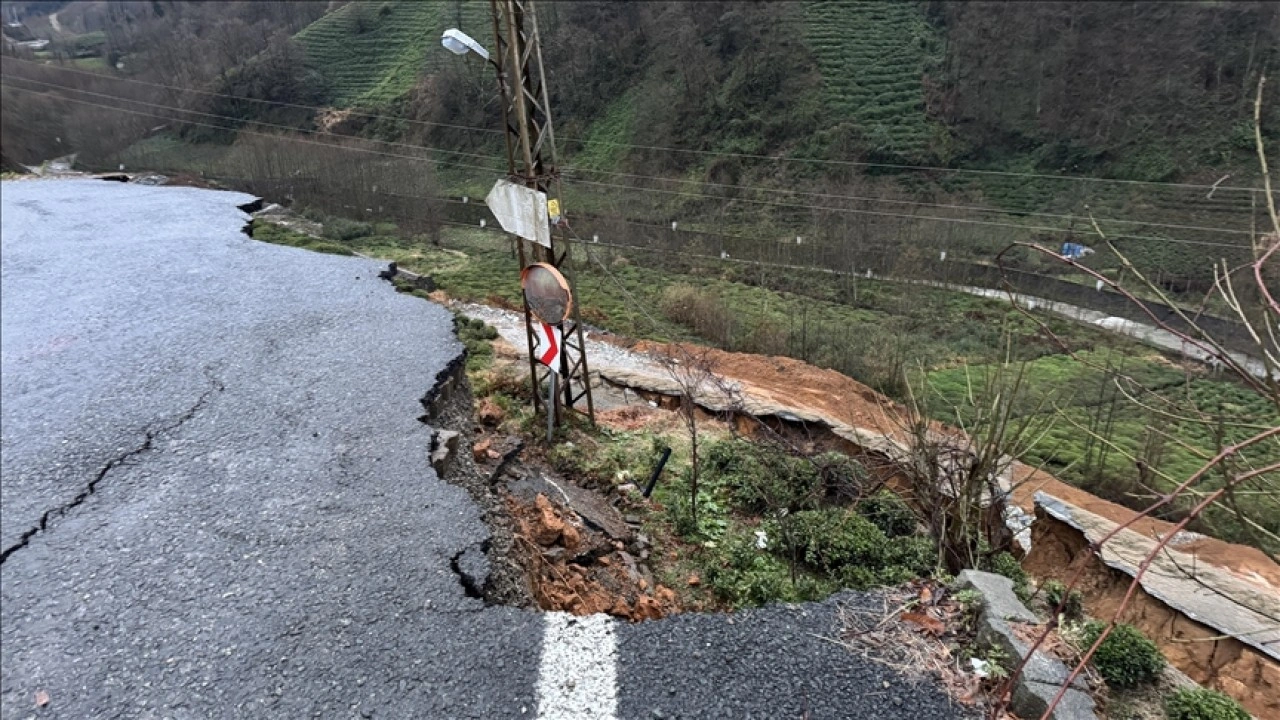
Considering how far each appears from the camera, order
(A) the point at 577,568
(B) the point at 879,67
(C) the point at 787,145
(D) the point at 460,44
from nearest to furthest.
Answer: (A) the point at 577,568
(D) the point at 460,44
(C) the point at 787,145
(B) the point at 879,67

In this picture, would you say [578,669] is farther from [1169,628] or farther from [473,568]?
[1169,628]

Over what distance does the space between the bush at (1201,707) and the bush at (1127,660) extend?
0.15 meters

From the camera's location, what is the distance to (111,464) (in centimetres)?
595

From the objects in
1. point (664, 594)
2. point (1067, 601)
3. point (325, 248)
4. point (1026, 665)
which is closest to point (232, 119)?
point (325, 248)

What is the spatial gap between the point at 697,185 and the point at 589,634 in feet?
105

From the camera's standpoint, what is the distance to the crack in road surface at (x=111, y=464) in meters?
5.10

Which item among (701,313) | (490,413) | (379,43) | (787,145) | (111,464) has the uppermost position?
(379,43)

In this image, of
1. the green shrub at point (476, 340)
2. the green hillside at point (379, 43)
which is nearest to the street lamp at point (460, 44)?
the green shrub at point (476, 340)

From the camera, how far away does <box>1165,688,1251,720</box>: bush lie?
339cm

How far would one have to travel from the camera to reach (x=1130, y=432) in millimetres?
13641

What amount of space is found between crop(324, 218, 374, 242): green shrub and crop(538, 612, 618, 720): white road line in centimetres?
1747

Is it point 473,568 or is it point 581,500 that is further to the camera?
point 581,500

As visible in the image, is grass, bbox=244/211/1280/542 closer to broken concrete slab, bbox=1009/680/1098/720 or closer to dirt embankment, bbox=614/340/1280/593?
dirt embankment, bbox=614/340/1280/593

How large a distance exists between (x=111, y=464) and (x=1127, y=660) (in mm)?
7763
